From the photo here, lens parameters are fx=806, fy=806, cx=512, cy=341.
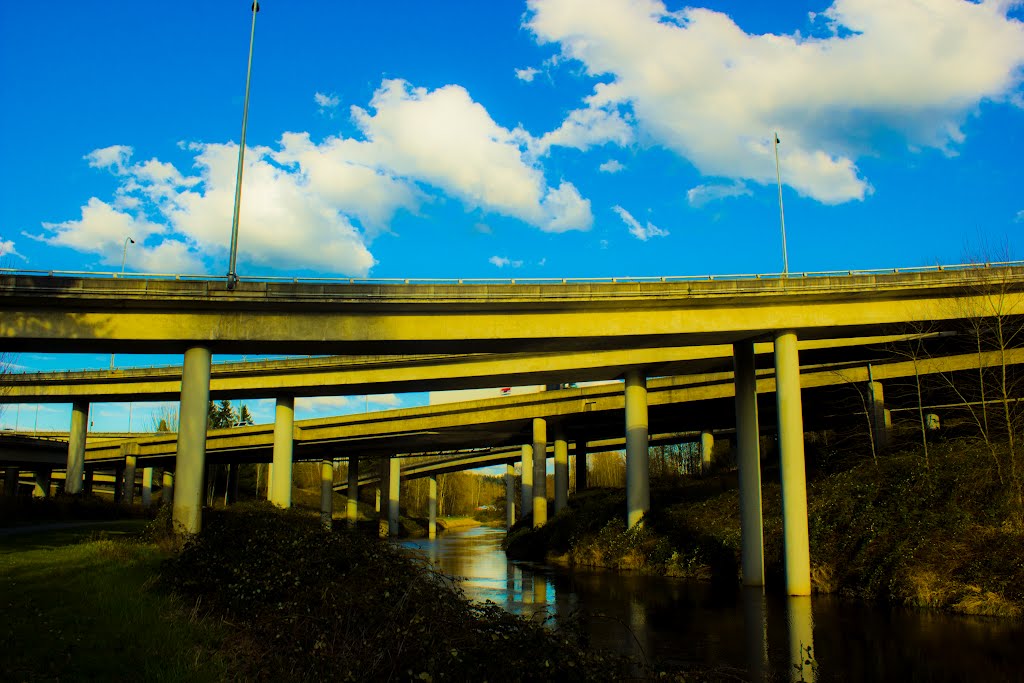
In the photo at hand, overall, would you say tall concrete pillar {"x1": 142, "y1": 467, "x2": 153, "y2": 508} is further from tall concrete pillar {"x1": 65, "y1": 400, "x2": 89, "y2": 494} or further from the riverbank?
the riverbank

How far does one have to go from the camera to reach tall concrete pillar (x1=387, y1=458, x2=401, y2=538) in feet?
261

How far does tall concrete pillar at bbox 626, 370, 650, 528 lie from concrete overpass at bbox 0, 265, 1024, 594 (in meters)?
10.5

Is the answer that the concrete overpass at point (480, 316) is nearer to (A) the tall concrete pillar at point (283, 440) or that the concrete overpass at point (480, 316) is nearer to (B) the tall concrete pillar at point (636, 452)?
(B) the tall concrete pillar at point (636, 452)

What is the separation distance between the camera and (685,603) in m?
22.4

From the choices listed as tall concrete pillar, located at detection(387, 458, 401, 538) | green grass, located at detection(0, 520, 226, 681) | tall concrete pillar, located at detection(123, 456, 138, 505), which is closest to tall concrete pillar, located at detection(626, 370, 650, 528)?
green grass, located at detection(0, 520, 226, 681)

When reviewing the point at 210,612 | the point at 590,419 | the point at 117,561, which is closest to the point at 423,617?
the point at 210,612

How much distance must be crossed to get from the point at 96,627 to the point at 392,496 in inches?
2912

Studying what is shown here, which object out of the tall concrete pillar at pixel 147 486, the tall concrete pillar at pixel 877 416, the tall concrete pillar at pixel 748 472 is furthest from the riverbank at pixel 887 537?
the tall concrete pillar at pixel 147 486

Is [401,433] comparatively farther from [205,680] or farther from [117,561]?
[205,680]

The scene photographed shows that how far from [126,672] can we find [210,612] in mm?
4419

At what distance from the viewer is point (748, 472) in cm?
2689

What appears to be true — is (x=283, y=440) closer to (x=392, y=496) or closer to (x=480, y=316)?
(x=480, y=316)

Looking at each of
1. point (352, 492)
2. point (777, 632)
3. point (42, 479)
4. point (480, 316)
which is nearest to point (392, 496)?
point (352, 492)

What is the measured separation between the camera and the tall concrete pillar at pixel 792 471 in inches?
951
